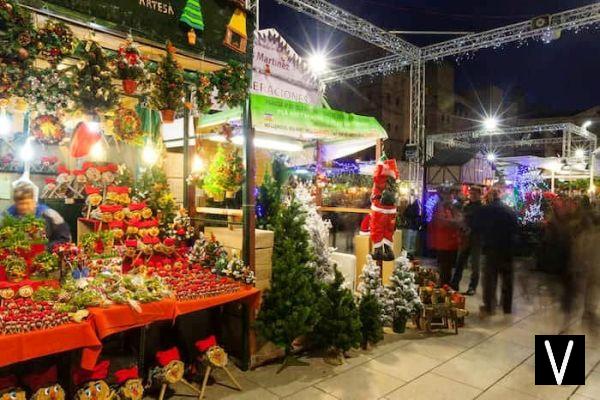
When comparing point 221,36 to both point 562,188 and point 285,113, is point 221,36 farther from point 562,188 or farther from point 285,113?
point 562,188

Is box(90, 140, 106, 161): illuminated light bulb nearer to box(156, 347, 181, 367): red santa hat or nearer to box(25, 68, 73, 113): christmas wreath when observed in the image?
box(25, 68, 73, 113): christmas wreath

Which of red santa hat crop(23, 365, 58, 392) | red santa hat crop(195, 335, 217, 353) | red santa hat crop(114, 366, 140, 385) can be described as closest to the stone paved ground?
red santa hat crop(195, 335, 217, 353)

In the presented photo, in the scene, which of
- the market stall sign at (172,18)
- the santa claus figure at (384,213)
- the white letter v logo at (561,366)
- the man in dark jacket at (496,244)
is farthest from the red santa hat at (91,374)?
the man in dark jacket at (496,244)

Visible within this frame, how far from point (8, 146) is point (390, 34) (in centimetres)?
1319

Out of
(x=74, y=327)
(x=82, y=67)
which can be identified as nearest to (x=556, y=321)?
(x=74, y=327)

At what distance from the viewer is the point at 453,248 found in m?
8.48

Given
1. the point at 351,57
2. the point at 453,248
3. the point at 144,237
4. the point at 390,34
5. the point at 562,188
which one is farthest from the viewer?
the point at 351,57

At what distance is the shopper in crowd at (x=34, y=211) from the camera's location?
4.84 m

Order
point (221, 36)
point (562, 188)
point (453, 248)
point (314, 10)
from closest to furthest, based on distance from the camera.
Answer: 1. point (221, 36)
2. point (453, 248)
3. point (314, 10)
4. point (562, 188)

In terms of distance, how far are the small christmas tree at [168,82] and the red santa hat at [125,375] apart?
100 inches

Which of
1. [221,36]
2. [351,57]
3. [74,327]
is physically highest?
[351,57]

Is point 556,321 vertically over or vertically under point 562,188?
under

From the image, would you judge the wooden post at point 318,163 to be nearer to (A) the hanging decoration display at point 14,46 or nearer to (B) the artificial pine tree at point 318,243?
(B) the artificial pine tree at point 318,243

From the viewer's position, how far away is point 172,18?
4496 mm
